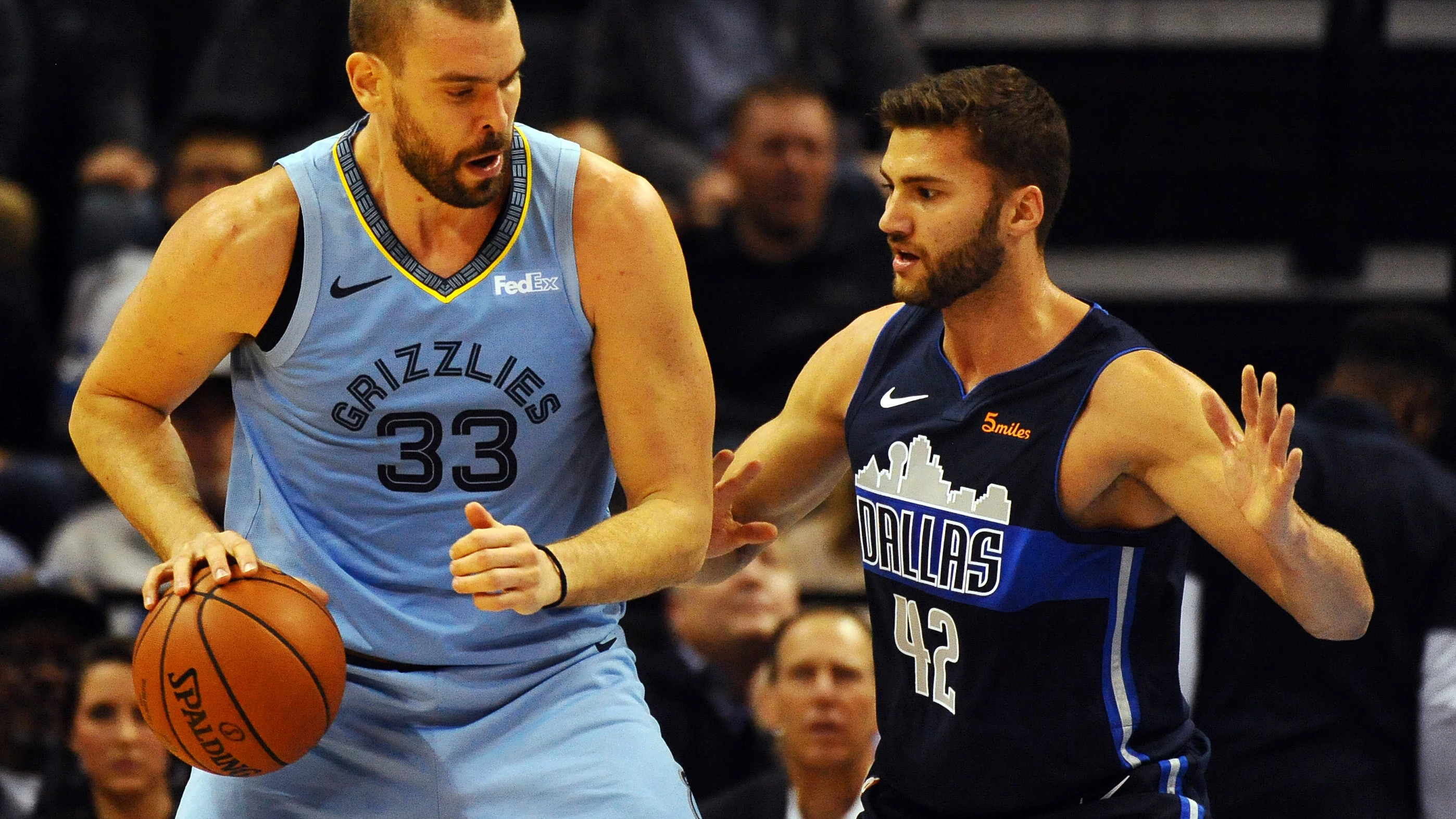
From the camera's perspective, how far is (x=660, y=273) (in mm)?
3396

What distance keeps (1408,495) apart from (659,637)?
2413mm

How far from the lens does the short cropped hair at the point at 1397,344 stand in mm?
5477

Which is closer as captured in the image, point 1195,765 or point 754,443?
point 1195,765

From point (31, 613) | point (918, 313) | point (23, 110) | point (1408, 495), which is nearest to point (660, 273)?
point (918, 313)

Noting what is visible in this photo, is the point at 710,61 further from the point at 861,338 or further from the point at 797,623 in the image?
the point at 861,338

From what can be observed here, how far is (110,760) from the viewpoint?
16.7 ft

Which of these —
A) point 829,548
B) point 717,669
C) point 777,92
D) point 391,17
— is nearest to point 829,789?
point 717,669

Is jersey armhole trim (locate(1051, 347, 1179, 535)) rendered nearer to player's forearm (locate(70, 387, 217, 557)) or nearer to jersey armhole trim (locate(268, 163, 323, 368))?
jersey armhole trim (locate(268, 163, 323, 368))

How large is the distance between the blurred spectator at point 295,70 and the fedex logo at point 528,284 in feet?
15.6

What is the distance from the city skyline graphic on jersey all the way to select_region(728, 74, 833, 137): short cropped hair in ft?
11.6

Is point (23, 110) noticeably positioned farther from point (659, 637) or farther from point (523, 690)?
point (523, 690)

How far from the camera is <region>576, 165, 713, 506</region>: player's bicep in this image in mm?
3379

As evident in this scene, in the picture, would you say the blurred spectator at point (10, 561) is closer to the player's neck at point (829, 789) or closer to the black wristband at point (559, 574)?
the player's neck at point (829, 789)

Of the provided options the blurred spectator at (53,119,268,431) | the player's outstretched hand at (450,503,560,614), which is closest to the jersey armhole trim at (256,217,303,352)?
the player's outstretched hand at (450,503,560,614)
